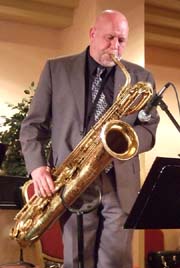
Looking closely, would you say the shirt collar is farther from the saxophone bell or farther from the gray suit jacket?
the saxophone bell

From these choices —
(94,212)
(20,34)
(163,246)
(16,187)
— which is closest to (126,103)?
(94,212)

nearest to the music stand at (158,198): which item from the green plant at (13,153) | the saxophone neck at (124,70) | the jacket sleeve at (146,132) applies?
the jacket sleeve at (146,132)

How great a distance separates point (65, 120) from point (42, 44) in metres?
3.63

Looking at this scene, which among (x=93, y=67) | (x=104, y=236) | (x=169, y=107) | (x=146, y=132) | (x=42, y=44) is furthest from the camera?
(x=169, y=107)

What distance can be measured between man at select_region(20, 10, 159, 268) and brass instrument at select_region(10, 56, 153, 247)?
0.04 m

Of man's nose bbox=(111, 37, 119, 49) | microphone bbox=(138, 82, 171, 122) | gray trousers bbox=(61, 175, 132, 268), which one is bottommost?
gray trousers bbox=(61, 175, 132, 268)

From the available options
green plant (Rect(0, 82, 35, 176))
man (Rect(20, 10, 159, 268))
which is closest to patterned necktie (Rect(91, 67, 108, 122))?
man (Rect(20, 10, 159, 268))

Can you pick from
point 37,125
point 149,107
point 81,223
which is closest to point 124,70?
point 149,107

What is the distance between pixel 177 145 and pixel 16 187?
128 inches

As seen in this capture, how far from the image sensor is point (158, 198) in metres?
2.02

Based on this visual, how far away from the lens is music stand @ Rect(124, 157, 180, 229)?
195 cm

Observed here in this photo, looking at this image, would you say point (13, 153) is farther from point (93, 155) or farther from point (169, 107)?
point (169, 107)

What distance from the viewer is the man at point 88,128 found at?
214 cm

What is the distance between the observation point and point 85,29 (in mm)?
5160
